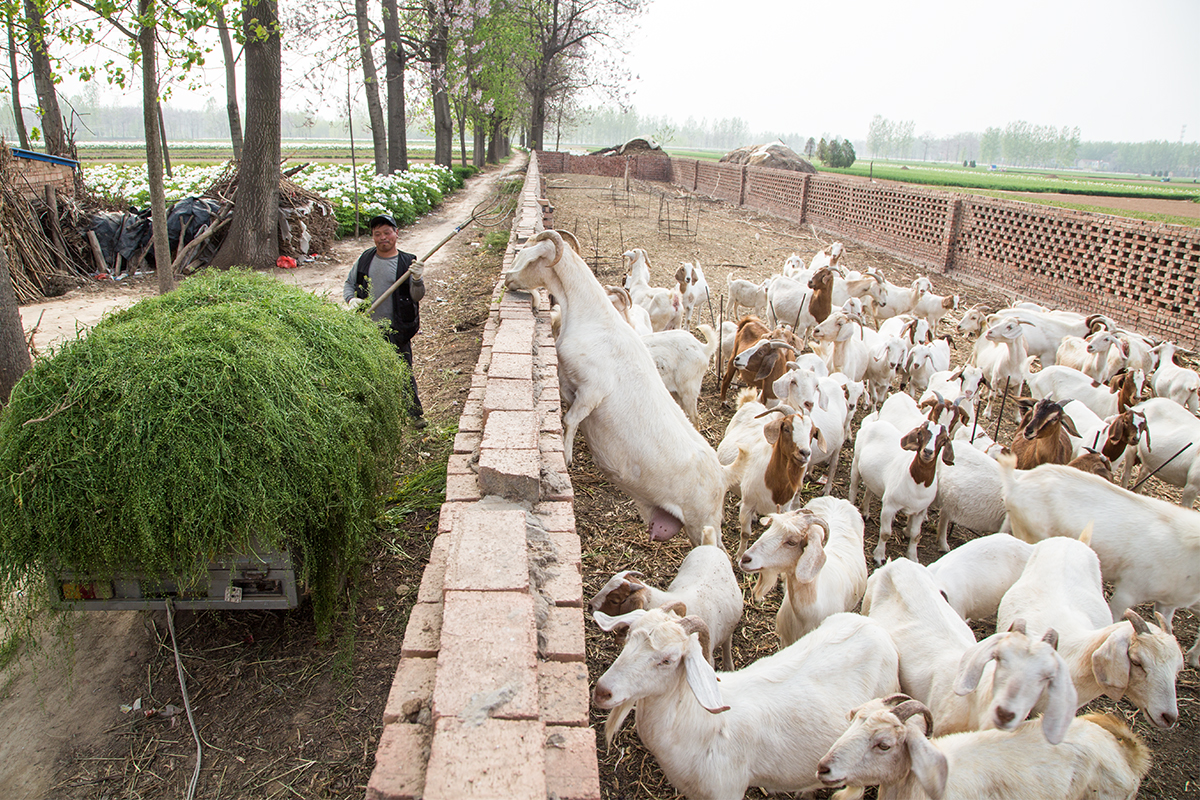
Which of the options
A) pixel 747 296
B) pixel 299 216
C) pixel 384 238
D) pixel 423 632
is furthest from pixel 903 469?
pixel 299 216

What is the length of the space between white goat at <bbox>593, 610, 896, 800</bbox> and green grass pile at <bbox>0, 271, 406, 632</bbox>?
143 centimetres

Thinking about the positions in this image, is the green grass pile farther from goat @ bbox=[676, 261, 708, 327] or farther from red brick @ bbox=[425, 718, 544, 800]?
goat @ bbox=[676, 261, 708, 327]

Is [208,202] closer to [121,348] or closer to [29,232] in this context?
[29,232]

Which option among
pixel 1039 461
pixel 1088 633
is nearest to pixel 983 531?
pixel 1039 461

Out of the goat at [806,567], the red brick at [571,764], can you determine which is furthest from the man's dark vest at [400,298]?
the red brick at [571,764]

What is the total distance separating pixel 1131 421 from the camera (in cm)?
506

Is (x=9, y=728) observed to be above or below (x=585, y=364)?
below

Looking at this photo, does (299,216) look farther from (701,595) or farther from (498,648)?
(498,648)

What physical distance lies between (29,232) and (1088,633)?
13508 millimetres

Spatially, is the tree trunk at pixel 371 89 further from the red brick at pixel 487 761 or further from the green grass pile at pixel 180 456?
the red brick at pixel 487 761

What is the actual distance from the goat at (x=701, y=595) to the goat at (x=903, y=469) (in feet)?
5.23

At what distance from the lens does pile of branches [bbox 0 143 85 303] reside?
9820 mm

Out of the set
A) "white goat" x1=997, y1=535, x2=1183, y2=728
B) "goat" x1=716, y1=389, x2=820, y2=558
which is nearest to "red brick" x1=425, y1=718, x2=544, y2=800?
"white goat" x1=997, y1=535, x2=1183, y2=728

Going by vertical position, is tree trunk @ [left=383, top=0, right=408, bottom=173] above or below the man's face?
above
